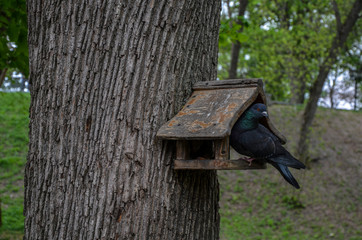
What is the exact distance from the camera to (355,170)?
10539 mm

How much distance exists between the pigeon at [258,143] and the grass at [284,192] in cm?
524

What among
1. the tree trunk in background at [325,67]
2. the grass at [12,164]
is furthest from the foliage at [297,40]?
the grass at [12,164]

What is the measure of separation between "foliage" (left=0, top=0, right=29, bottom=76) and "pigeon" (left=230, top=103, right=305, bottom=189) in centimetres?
263

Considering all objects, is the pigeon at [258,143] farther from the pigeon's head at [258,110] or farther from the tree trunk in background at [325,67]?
the tree trunk in background at [325,67]

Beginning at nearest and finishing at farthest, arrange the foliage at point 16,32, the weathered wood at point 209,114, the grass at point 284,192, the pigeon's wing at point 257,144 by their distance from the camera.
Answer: the weathered wood at point 209,114 < the pigeon's wing at point 257,144 < the foliage at point 16,32 < the grass at point 284,192

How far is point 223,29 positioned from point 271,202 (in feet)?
20.2

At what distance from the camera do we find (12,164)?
920 centimetres

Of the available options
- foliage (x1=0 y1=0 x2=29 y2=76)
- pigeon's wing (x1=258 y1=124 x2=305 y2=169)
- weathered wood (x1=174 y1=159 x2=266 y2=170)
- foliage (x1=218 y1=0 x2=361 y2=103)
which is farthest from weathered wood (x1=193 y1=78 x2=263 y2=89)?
foliage (x1=218 y1=0 x2=361 y2=103)

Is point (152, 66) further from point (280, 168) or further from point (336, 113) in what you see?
point (336, 113)

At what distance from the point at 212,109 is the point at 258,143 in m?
0.37

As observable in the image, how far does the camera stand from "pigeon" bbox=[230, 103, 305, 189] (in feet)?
7.82

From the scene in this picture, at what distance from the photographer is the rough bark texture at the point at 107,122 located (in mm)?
2195

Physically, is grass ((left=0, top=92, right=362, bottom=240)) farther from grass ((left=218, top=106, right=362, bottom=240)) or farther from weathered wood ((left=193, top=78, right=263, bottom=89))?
weathered wood ((left=193, top=78, right=263, bottom=89))

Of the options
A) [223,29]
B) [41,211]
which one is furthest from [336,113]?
[41,211]
